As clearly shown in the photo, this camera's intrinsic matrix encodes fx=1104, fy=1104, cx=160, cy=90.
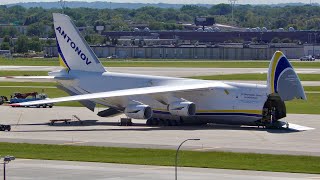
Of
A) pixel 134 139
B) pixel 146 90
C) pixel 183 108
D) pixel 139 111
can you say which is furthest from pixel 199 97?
pixel 134 139

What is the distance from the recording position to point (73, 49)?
93.1 meters

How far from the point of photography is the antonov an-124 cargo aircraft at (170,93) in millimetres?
81125

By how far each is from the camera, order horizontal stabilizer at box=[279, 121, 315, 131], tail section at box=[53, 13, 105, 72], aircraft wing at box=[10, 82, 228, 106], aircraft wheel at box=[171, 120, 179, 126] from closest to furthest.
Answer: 1. horizontal stabilizer at box=[279, 121, 315, 131]
2. aircraft wing at box=[10, 82, 228, 106]
3. aircraft wheel at box=[171, 120, 179, 126]
4. tail section at box=[53, 13, 105, 72]

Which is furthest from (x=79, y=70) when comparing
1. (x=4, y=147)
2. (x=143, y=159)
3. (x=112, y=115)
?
(x=143, y=159)

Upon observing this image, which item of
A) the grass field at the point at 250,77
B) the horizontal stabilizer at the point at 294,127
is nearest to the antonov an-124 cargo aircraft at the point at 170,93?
the horizontal stabilizer at the point at 294,127

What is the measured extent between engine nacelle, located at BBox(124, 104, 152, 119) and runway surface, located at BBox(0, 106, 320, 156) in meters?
0.90

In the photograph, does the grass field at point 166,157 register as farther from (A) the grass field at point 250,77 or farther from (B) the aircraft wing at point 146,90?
(A) the grass field at point 250,77

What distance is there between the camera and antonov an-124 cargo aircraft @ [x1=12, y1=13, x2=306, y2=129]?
266ft

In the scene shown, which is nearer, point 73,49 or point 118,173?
point 118,173

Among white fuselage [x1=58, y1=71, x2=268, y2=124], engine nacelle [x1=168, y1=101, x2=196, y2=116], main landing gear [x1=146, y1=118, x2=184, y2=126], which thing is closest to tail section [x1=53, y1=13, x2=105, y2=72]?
white fuselage [x1=58, y1=71, x2=268, y2=124]

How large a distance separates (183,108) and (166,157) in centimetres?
2002

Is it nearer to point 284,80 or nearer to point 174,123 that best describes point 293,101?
point 174,123

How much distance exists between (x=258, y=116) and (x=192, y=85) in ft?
22.9

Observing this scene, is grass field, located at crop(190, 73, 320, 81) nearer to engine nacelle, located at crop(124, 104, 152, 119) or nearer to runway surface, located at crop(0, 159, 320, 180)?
engine nacelle, located at crop(124, 104, 152, 119)
